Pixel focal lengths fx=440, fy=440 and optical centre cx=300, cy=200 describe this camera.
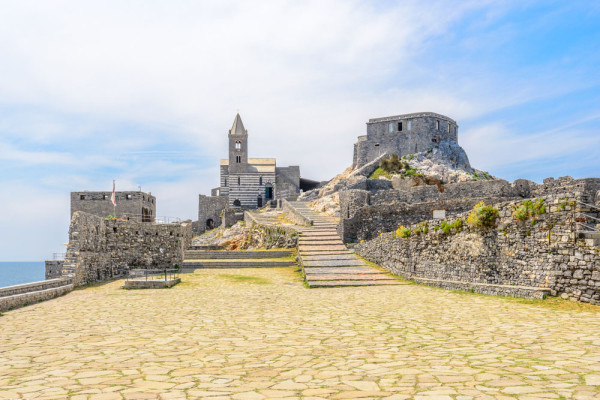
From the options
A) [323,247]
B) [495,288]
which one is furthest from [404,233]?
[323,247]

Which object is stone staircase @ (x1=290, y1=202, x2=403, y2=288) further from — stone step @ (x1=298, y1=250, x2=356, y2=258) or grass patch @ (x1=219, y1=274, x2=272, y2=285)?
grass patch @ (x1=219, y1=274, x2=272, y2=285)

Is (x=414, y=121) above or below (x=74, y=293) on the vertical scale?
above

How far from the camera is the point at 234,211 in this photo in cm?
5581

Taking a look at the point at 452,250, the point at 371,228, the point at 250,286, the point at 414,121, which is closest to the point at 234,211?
the point at 414,121

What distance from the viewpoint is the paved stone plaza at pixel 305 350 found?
14.6ft

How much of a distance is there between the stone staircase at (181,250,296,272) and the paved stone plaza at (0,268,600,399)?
11.8m

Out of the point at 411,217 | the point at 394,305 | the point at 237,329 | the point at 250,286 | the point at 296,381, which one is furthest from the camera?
the point at 411,217

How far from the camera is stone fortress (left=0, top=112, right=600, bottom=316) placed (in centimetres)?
1023

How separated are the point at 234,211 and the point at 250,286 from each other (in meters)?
39.9

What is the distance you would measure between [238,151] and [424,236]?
5440 cm

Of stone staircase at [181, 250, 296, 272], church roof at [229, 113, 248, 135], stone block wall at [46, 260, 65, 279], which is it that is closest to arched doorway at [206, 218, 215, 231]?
church roof at [229, 113, 248, 135]

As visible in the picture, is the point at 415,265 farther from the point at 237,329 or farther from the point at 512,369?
the point at 512,369

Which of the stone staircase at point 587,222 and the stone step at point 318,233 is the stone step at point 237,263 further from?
the stone staircase at point 587,222

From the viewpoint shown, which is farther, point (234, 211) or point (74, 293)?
point (234, 211)
